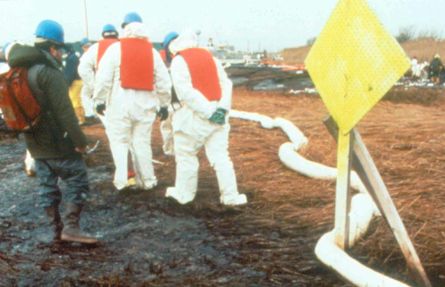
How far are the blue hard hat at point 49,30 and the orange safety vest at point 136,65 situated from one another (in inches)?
54.3

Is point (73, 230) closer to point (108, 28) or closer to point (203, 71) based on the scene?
point (203, 71)

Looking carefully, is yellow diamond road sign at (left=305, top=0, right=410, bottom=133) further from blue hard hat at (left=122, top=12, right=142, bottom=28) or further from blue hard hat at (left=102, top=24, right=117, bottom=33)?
blue hard hat at (left=102, top=24, right=117, bottom=33)

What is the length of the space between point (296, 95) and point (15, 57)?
14.9 meters

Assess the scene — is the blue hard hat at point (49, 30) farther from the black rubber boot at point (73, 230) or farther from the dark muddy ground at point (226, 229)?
the dark muddy ground at point (226, 229)

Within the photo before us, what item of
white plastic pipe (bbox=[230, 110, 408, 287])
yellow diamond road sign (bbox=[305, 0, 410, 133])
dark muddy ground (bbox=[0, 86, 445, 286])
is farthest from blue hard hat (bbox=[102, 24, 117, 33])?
yellow diamond road sign (bbox=[305, 0, 410, 133])

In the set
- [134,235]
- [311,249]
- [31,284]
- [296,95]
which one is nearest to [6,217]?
[134,235]

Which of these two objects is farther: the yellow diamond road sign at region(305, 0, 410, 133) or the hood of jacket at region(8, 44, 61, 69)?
the hood of jacket at region(8, 44, 61, 69)

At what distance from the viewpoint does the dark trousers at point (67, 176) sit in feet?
15.9

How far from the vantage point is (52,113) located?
4.73m

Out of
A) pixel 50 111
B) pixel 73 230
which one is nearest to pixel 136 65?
pixel 50 111

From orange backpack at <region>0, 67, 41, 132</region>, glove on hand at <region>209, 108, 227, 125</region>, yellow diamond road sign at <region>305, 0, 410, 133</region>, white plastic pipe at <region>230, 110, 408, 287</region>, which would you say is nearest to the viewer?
yellow diamond road sign at <region>305, 0, 410, 133</region>

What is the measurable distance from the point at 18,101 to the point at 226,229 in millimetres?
1982

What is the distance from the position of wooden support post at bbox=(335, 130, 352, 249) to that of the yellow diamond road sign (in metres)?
0.12

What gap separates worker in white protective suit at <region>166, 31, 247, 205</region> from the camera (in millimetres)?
5699
